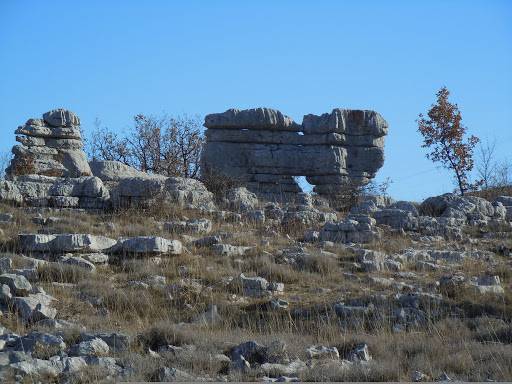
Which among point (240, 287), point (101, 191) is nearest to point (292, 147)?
point (101, 191)

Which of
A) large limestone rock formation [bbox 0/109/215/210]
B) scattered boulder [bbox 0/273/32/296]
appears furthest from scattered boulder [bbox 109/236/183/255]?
large limestone rock formation [bbox 0/109/215/210]

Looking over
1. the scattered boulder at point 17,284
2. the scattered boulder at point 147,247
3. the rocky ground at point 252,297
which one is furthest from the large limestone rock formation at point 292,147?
the scattered boulder at point 17,284

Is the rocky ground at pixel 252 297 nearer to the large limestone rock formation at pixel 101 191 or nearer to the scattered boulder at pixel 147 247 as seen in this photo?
the scattered boulder at pixel 147 247

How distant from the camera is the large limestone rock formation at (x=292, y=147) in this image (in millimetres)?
25094

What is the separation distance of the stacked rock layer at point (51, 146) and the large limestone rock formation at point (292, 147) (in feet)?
14.5

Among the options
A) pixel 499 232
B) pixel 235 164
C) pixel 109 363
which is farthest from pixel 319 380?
pixel 235 164

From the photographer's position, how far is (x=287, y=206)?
56.5ft

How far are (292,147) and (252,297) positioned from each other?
16.6 m

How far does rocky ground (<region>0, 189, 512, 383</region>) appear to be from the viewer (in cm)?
599

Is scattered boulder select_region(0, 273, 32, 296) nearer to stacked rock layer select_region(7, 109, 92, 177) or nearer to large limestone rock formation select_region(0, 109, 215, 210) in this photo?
large limestone rock formation select_region(0, 109, 215, 210)

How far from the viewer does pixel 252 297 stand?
9227 millimetres

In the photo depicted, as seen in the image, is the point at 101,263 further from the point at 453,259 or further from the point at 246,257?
the point at 453,259

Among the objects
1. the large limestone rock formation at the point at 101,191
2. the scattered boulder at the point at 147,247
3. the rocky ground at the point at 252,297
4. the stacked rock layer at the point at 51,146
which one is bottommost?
the rocky ground at the point at 252,297

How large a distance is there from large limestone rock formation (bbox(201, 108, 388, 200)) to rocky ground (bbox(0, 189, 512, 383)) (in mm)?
9772
